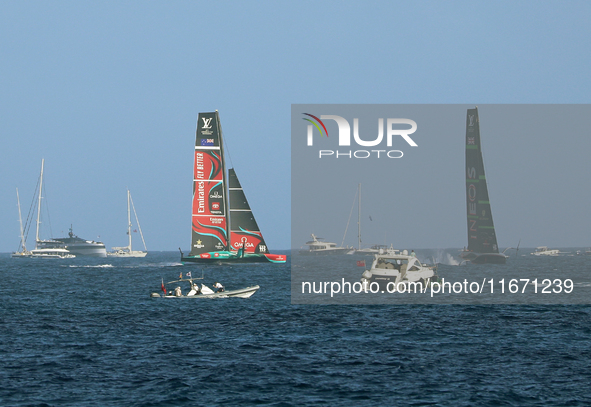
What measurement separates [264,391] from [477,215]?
90171 millimetres

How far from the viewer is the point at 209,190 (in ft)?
349

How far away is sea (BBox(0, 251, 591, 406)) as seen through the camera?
85.7 ft

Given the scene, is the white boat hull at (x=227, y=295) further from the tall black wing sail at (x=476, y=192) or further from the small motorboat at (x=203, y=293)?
the tall black wing sail at (x=476, y=192)

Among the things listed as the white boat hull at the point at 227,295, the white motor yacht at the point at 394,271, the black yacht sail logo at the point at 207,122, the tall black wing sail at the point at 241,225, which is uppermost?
the black yacht sail logo at the point at 207,122

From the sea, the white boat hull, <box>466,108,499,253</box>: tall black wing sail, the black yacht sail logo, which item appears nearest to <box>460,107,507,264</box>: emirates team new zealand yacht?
<box>466,108,499,253</box>: tall black wing sail

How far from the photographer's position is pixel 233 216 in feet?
357

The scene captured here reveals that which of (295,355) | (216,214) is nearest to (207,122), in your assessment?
(216,214)

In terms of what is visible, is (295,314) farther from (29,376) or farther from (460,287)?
(460,287)

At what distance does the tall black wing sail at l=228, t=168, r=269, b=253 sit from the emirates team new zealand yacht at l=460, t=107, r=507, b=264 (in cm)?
3540

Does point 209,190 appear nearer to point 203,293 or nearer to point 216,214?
point 216,214

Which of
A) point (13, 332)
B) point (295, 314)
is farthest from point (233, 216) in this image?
point (13, 332)

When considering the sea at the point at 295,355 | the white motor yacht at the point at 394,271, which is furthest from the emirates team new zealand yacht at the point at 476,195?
the sea at the point at 295,355

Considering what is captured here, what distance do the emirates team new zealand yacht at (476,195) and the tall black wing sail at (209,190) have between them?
41.1 m

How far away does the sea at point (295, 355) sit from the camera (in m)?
26.1
